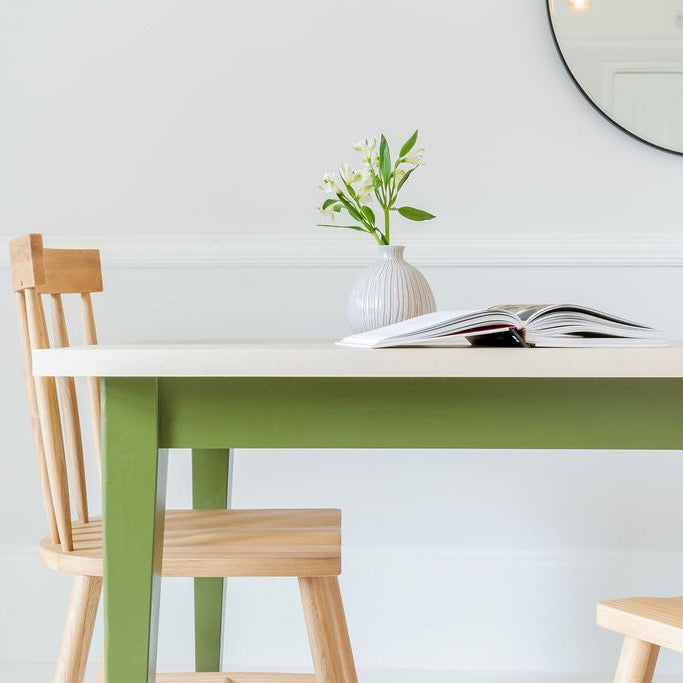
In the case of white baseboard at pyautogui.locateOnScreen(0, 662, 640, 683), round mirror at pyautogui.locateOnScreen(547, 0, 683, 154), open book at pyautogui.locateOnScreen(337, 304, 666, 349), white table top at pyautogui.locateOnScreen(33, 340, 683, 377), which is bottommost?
white baseboard at pyautogui.locateOnScreen(0, 662, 640, 683)

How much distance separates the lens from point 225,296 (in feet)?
6.20

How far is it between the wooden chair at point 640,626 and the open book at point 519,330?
0.26 metres

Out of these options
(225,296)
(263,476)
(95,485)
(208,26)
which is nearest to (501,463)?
(263,476)

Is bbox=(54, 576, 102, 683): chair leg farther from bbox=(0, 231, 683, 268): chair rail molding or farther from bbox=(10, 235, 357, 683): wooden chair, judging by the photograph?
bbox=(0, 231, 683, 268): chair rail molding

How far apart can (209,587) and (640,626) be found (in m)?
0.85

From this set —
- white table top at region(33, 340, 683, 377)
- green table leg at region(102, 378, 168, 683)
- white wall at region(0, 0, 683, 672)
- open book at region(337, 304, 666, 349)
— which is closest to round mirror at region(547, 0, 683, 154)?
white wall at region(0, 0, 683, 672)

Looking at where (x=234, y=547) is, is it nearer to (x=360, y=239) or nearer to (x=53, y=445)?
(x=53, y=445)

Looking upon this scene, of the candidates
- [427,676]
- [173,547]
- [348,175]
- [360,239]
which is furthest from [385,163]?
[427,676]

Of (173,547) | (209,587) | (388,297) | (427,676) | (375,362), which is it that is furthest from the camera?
(427,676)

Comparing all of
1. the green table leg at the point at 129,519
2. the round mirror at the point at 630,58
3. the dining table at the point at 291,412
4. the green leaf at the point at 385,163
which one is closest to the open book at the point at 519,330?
the dining table at the point at 291,412

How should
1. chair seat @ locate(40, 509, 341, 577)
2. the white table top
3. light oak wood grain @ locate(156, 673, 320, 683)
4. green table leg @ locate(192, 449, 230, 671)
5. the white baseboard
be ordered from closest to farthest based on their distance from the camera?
the white table top, chair seat @ locate(40, 509, 341, 577), light oak wood grain @ locate(156, 673, 320, 683), green table leg @ locate(192, 449, 230, 671), the white baseboard

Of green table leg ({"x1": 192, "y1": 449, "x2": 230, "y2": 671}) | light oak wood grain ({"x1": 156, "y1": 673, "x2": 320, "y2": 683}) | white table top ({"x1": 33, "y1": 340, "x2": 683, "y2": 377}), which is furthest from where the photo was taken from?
green table leg ({"x1": 192, "y1": 449, "x2": 230, "y2": 671})

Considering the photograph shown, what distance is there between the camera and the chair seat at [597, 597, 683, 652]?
2.74 feet

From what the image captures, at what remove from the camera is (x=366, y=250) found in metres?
1.87
